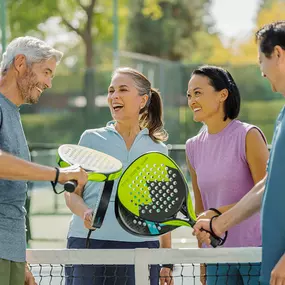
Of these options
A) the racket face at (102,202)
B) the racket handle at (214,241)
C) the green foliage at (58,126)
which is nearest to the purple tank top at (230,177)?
the racket handle at (214,241)

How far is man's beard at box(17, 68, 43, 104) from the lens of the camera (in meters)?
3.48

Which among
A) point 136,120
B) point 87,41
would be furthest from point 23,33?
point 136,120

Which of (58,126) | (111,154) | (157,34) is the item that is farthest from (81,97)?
(157,34)

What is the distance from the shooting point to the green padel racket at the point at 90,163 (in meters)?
3.29

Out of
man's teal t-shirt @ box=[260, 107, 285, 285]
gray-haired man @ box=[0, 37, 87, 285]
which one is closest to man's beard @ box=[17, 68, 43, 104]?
gray-haired man @ box=[0, 37, 87, 285]

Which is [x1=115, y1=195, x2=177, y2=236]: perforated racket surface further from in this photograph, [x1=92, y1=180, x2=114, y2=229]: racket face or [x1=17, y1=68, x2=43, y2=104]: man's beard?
[x1=17, y1=68, x2=43, y2=104]: man's beard

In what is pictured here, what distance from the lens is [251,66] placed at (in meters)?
17.6

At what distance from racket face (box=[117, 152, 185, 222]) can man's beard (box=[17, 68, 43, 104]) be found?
505 millimetres

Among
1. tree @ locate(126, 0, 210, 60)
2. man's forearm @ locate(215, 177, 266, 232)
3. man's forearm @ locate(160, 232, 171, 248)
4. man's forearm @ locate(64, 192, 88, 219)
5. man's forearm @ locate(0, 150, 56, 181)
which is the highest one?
tree @ locate(126, 0, 210, 60)

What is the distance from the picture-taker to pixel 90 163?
11.2 ft

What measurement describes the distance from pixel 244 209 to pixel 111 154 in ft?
3.44

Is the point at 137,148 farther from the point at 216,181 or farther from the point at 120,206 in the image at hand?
the point at 120,206

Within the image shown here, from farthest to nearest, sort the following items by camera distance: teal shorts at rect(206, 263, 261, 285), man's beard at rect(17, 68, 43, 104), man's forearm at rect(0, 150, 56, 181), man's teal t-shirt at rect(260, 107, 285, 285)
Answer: teal shorts at rect(206, 263, 261, 285) < man's beard at rect(17, 68, 43, 104) < man's forearm at rect(0, 150, 56, 181) < man's teal t-shirt at rect(260, 107, 285, 285)

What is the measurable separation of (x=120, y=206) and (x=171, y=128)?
1369 cm
